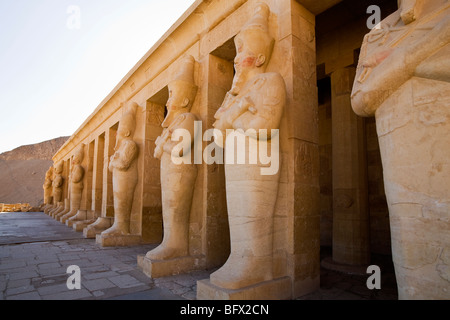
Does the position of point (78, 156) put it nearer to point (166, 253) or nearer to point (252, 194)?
point (166, 253)

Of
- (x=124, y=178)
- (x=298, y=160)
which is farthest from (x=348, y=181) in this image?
(x=124, y=178)

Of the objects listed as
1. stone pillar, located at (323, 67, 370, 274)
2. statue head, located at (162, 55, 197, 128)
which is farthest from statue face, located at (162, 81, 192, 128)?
stone pillar, located at (323, 67, 370, 274)

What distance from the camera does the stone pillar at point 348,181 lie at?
4.46m

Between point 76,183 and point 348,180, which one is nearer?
point 348,180

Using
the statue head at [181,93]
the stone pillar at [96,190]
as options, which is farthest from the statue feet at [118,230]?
the stone pillar at [96,190]

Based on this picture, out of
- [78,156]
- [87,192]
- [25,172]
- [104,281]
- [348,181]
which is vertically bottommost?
[104,281]

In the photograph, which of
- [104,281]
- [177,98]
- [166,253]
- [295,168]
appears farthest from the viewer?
[177,98]

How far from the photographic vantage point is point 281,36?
3.09m

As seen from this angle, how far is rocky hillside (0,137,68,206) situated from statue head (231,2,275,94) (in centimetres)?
3104

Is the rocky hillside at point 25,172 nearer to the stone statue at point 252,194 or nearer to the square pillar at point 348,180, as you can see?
the square pillar at point 348,180

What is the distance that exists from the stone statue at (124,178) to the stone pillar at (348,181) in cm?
377

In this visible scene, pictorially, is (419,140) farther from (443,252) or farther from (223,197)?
(223,197)

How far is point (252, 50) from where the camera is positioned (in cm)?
289

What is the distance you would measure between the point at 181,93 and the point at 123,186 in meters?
2.56
